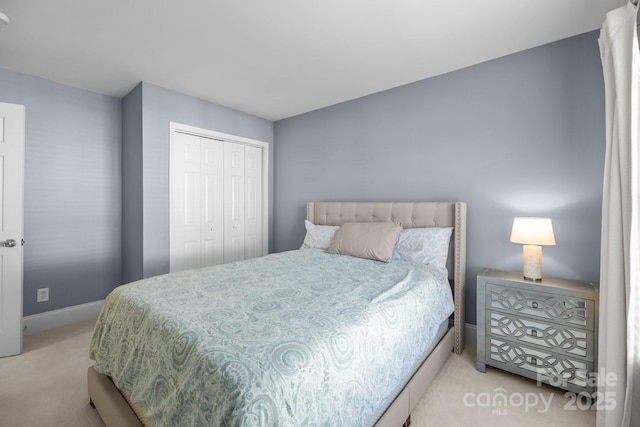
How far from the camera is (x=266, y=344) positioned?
3.47ft

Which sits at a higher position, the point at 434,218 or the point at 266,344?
the point at 434,218

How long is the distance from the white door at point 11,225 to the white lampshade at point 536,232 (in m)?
4.00

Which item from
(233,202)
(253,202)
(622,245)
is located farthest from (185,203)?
(622,245)

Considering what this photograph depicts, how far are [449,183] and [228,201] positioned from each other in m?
2.72

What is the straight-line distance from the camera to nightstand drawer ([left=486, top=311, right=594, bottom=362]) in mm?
1808

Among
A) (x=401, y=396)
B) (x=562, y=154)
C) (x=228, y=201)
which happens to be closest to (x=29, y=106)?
(x=228, y=201)

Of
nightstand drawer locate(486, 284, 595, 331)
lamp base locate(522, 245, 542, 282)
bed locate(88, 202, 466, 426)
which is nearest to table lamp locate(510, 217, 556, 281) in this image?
lamp base locate(522, 245, 542, 282)

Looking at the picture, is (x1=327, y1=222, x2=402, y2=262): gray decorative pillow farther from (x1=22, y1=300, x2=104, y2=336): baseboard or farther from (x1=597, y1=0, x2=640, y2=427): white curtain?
(x1=22, y1=300, x2=104, y2=336): baseboard

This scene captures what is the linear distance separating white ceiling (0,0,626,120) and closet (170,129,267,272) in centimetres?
77

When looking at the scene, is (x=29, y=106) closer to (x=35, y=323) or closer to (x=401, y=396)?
(x=35, y=323)

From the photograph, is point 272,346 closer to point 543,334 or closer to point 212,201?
point 543,334

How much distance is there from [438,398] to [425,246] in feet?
3.73

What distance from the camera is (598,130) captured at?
2.07 meters

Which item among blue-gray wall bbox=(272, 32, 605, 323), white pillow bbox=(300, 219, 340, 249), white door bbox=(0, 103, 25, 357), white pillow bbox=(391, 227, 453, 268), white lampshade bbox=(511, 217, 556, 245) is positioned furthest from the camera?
white pillow bbox=(300, 219, 340, 249)
